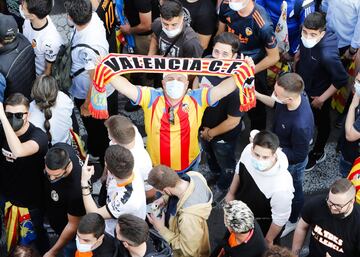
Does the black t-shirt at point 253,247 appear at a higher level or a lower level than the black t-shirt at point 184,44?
lower

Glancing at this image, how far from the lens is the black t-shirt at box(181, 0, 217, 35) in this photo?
6.02 meters

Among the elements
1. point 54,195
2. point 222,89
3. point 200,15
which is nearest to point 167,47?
point 200,15

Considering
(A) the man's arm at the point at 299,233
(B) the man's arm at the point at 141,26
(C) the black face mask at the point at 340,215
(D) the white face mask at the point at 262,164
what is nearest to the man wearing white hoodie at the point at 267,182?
(D) the white face mask at the point at 262,164

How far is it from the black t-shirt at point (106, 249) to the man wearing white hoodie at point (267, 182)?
3.79ft

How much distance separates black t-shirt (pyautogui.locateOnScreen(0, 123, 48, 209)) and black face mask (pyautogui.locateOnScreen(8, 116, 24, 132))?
0.08m

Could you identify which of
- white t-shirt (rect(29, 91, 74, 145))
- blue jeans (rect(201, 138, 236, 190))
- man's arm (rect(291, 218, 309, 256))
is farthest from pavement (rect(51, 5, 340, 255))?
white t-shirt (rect(29, 91, 74, 145))

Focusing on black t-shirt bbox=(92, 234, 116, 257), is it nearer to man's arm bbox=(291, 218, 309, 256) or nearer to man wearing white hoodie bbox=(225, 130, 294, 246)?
man wearing white hoodie bbox=(225, 130, 294, 246)

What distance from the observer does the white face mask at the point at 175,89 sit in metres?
4.63

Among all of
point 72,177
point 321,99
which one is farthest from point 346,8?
point 72,177

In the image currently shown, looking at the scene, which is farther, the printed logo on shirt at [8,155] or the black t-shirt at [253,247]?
the printed logo on shirt at [8,155]

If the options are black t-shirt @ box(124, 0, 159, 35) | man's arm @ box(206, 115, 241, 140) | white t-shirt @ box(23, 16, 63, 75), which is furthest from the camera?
black t-shirt @ box(124, 0, 159, 35)

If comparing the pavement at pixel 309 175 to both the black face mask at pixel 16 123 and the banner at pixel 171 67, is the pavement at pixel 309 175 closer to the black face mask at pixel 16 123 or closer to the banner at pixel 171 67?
the banner at pixel 171 67

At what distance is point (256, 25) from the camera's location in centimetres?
568

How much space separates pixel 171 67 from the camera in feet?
15.1
